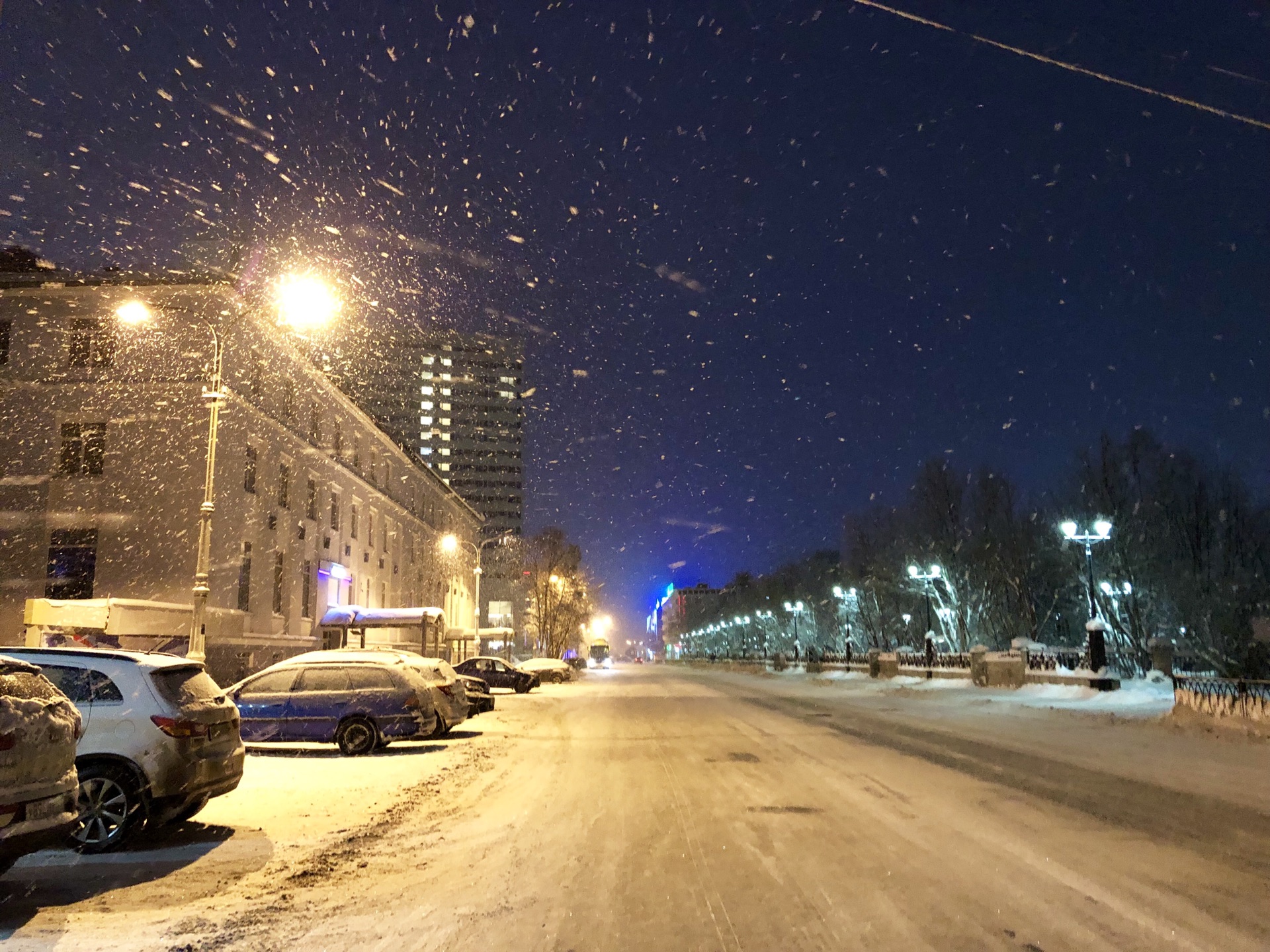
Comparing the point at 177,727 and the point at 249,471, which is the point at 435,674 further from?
the point at 249,471

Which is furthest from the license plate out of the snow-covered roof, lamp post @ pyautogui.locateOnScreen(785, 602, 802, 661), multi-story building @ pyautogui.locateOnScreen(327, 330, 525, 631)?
multi-story building @ pyautogui.locateOnScreen(327, 330, 525, 631)

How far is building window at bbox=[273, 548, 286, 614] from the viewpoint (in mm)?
41094

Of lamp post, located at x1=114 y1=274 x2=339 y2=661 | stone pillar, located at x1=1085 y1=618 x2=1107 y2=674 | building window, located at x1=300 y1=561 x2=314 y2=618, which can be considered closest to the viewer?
lamp post, located at x1=114 y1=274 x2=339 y2=661

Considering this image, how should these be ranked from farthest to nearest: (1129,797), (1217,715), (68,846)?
(1217,715) < (1129,797) < (68,846)

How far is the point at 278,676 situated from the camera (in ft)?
54.6

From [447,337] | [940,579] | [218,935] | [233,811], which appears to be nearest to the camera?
[218,935]

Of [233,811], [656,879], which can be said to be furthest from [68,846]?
[656,879]

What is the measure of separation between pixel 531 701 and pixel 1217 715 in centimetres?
2204

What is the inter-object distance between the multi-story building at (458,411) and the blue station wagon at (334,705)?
545ft

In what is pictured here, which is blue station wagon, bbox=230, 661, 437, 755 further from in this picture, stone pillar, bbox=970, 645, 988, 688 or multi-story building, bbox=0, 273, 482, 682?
stone pillar, bbox=970, 645, 988, 688

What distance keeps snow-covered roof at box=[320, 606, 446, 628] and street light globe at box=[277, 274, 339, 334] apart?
23327mm

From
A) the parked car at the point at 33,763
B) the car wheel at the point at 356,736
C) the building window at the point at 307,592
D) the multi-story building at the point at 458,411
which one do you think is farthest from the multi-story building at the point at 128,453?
the multi-story building at the point at 458,411

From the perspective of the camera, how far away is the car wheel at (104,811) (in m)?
8.24

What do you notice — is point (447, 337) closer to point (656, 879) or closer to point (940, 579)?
point (940, 579)
